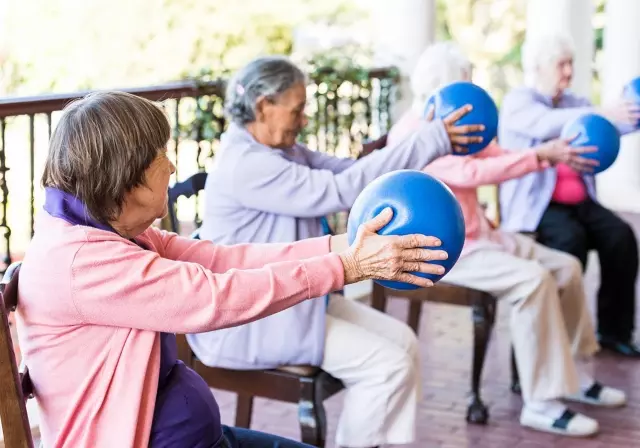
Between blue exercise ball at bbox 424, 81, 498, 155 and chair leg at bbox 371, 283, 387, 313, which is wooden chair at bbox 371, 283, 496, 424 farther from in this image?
blue exercise ball at bbox 424, 81, 498, 155

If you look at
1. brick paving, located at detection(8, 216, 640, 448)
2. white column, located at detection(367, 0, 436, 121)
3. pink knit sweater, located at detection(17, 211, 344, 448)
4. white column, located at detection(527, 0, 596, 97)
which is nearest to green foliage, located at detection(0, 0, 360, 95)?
white column, located at detection(527, 0, 596, 97)

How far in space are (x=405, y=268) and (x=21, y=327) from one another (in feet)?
2.11

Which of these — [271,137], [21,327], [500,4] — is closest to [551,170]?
[271,137]

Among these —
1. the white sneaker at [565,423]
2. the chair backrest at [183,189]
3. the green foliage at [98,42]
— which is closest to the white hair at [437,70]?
the chair backrest at [183,189]

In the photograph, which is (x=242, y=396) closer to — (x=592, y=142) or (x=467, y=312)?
(x=592, y=142)

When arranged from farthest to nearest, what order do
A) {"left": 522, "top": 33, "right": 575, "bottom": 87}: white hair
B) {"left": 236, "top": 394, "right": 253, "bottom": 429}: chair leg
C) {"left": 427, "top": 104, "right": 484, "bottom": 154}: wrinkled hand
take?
{"left": 522, "top": 33, "right": 575, "bottom": 87}: white hair
{"left": 236, "top": 394, "right": 253, "bottom": 429}: chair leg
{"left": 427, "top": 104, "right": 484, "bottom": 154}: wrinkled hand

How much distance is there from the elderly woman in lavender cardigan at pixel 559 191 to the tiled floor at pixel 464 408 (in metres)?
0.34

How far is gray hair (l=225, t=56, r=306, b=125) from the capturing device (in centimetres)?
254

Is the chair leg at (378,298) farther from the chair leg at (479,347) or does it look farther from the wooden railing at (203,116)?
the wooden railing at (203,116)

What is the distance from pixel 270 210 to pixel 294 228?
0.30ft

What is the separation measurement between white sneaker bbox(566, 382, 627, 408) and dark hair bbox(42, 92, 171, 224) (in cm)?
232

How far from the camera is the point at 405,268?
65.8 inches

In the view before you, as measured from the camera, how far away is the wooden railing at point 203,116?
292 cm

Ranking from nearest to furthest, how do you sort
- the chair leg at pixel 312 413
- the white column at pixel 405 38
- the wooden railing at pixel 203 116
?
the chair leg at pixel 312 413, the wooden railing at pixel 203 116, the white column at pixel 405 38
